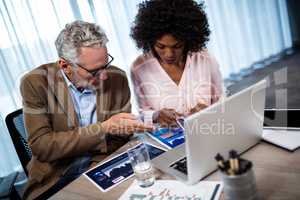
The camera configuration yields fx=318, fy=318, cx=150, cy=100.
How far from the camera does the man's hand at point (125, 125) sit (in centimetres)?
137

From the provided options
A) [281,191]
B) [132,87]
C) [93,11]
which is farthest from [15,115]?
[93,11]

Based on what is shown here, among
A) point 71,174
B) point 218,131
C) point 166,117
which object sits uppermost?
point 218,131

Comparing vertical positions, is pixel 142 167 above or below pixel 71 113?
below

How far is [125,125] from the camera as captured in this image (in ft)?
4.54

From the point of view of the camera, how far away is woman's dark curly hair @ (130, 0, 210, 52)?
5.60ft

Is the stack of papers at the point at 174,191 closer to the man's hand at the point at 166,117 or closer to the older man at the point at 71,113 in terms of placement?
the older man at the point at 71,113

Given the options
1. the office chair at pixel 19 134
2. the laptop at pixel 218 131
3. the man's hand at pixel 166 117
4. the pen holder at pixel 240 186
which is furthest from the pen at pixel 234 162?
the office chair at pixel 19 134

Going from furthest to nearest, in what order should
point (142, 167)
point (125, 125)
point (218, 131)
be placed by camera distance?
point (125, 125)
point (142, 167)
point (218, 131)

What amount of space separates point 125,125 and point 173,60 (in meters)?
0.58

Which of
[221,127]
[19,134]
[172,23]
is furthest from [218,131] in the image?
[19,134]

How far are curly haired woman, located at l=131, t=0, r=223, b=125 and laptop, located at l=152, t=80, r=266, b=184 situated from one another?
60 centimetres

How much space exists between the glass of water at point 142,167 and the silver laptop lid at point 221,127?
0.50 ft

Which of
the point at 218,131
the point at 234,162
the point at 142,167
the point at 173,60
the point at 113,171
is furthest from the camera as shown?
the point at 173,60

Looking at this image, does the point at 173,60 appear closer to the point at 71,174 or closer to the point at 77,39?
the point at 77,39
